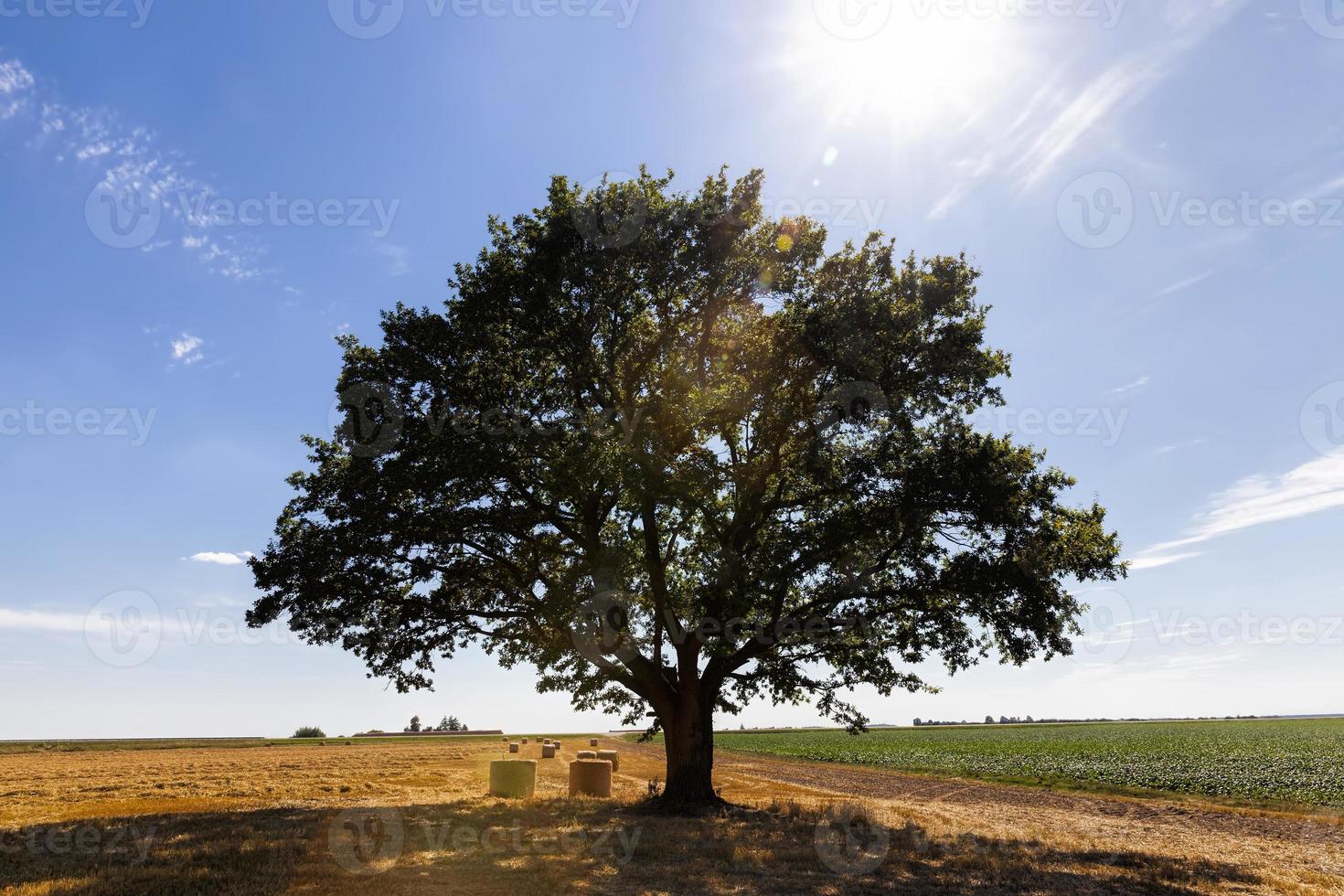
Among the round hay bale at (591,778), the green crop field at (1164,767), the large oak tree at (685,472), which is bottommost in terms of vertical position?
the green crop field at (1164,767)

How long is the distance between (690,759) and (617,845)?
755 centimetres

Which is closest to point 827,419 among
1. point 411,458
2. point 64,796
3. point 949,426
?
point 949,426

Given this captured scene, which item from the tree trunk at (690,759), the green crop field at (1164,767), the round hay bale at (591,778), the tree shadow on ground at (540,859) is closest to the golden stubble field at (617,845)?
the tree shadow on ground at (540,859)

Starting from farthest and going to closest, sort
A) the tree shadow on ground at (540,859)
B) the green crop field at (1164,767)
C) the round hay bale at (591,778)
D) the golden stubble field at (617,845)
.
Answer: the green crop field at (1164,767) → the round hay bale at (591,778) → the golden stubble field at (617,845) → the tree shadow on ground at (540,859)

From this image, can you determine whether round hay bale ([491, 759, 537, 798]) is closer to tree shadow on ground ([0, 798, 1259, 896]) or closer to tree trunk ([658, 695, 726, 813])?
tree trunk ([658, 695, 726, 813])

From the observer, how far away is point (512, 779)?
24781 mm

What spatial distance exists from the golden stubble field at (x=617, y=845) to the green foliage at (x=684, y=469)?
15.4 ft

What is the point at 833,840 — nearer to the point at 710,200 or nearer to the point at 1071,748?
the point at 710,200

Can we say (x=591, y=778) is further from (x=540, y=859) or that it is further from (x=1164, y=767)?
(x=1164, y=767)

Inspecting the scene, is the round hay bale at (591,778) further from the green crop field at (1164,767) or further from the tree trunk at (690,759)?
the green crop field at (1164,767)

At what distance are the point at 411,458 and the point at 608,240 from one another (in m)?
8.16

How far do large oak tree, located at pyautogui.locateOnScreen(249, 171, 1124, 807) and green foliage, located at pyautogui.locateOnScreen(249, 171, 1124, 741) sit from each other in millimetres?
84

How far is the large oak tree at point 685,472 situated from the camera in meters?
20.8

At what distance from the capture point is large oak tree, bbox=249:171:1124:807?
20750 millimetres
